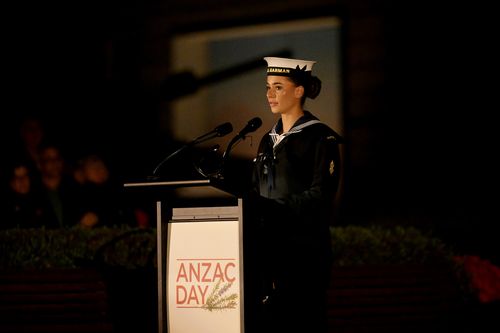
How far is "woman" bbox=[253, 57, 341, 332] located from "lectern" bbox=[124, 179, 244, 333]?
0.21 meters

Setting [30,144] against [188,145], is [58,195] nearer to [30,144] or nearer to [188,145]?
[30,144]

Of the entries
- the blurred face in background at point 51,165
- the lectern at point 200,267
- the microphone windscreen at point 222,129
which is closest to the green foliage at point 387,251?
the lectern at point 200,267

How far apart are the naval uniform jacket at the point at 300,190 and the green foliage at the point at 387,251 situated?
2.45 metres

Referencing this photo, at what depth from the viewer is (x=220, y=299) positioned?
434cm

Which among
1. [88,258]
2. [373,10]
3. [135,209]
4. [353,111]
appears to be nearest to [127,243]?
[88,258]

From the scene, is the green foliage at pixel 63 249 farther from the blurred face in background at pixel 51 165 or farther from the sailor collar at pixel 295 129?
the sailor collar at pixel 295 129

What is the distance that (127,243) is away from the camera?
709cm

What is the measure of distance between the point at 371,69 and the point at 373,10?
753 mm

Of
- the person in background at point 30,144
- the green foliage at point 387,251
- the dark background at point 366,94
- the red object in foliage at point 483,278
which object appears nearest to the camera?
the red object in foliage at point 483,278

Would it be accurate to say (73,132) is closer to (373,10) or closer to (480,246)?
(373,10)

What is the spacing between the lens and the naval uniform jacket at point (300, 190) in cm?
444

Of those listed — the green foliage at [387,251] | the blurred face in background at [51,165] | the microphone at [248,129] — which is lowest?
the green foliage at [387,251]

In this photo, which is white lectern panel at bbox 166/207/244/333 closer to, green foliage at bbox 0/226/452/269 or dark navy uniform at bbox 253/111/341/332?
dark navy uniform at bbox 253/111/341/332

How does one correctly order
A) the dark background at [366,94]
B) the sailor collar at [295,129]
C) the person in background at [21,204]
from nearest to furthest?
the sailor collar at [295,129]
the person in background at [21,204]
the dark background at [366,94]
